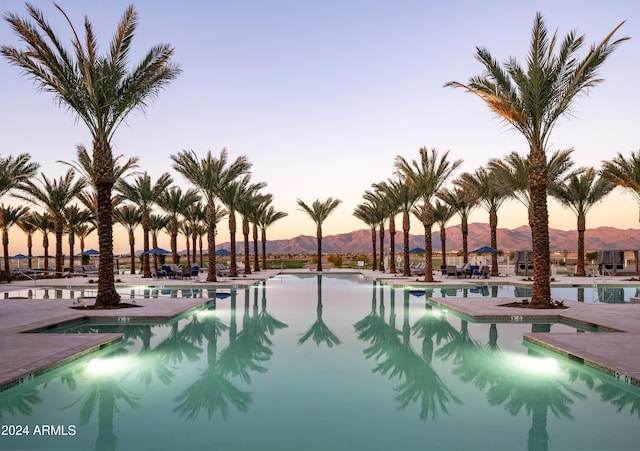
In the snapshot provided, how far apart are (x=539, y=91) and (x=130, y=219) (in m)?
34.7

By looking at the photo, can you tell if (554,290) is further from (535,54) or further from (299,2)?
(299,2)

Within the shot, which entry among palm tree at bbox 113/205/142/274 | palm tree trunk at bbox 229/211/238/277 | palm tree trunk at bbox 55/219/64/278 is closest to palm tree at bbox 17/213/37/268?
palm tree at bbox 113/205/142/274

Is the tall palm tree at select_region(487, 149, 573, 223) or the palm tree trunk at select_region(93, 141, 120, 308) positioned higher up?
the tall palm tree at select_region(487, 149, 573, 223)

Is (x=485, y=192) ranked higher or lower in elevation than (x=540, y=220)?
higher

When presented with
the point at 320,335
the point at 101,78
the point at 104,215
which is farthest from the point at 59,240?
the point at 320,335

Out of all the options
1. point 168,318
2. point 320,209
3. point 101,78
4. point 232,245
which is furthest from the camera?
point 320,209

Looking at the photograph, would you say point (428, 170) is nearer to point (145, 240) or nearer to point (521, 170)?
point (521, 170)

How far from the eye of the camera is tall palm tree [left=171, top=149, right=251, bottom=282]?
1048 inches

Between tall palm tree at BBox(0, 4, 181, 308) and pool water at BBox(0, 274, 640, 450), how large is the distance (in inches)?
225

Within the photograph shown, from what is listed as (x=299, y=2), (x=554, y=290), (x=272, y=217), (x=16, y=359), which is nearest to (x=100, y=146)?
(x=16, y=359)

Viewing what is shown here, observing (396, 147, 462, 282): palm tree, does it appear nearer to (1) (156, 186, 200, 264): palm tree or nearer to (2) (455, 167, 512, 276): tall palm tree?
(2) (455, 167, 512, 276): tall palm tree

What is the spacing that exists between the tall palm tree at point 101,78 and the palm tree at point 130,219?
25.8 meters

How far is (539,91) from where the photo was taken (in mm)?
13727

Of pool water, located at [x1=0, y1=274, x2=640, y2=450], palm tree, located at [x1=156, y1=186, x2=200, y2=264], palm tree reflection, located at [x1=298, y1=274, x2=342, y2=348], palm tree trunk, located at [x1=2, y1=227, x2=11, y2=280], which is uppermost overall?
palm tree, located at [x1=156, y1=186, x2=200, y2=264]
